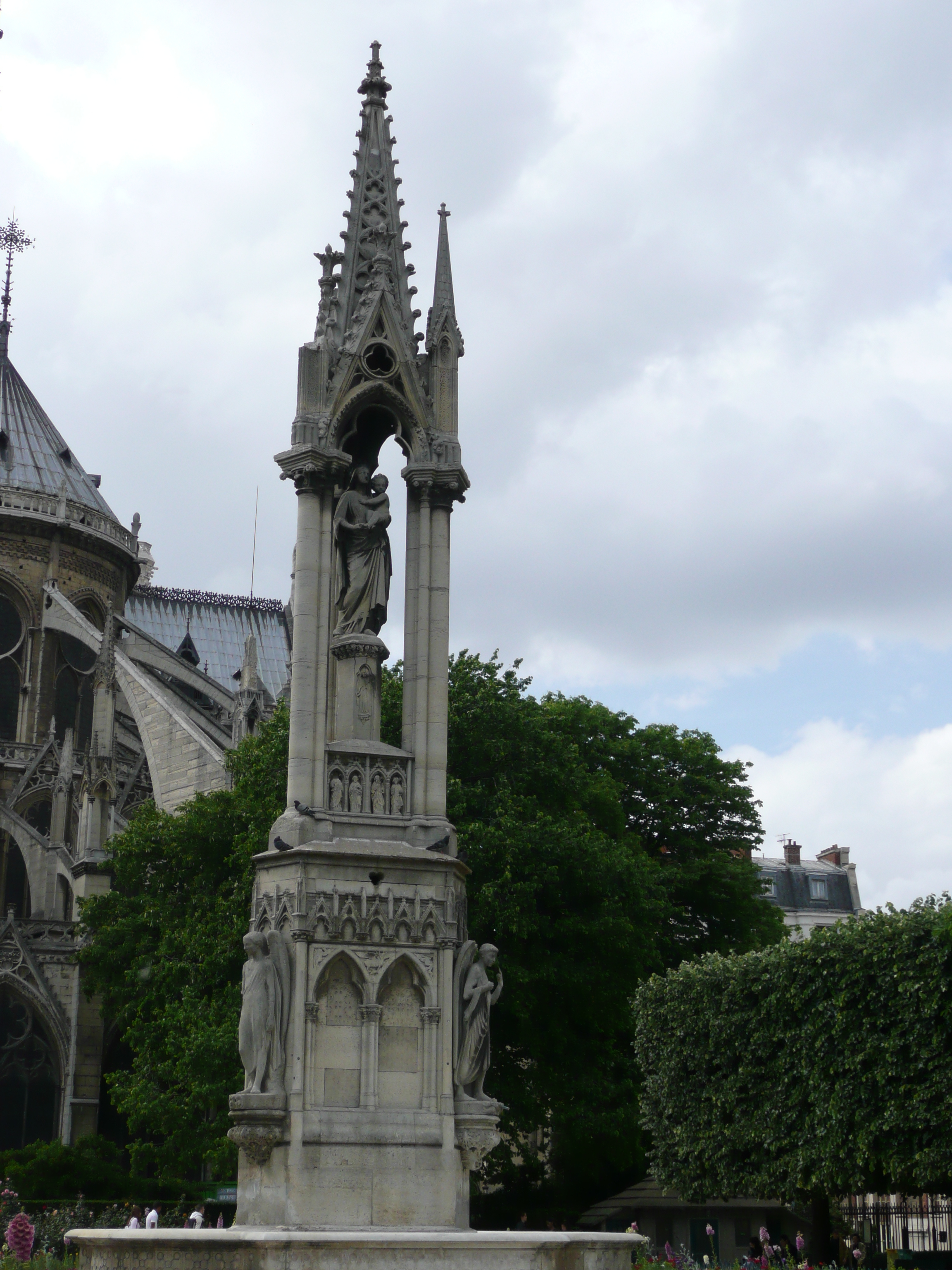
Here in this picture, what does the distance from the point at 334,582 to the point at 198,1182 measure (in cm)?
2621

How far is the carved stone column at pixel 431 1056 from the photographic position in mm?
10648

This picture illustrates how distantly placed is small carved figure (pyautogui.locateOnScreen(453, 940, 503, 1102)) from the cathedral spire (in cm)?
480

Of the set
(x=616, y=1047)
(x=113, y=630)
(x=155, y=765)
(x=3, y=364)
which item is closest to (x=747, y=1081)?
(x=616, y=1047)

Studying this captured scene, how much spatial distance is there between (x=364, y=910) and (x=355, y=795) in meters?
0.95

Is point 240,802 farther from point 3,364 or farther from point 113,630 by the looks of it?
point 3,364

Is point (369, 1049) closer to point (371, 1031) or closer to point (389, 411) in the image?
point (371, 1031)

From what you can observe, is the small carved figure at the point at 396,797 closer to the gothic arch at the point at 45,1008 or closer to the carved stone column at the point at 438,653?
the carved stone column at the point at 438,653

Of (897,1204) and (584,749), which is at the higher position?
(584,749)

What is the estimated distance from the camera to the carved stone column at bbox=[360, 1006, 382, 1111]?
1052 centimetres

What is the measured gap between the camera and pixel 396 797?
11.5m

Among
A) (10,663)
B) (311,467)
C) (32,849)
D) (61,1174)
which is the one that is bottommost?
(61,1174)

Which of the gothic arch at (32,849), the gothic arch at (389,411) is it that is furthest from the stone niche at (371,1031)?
the gothic arch at (32,849)

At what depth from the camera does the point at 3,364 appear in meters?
65.1

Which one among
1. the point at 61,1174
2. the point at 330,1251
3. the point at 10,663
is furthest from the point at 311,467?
the point at 10,663
